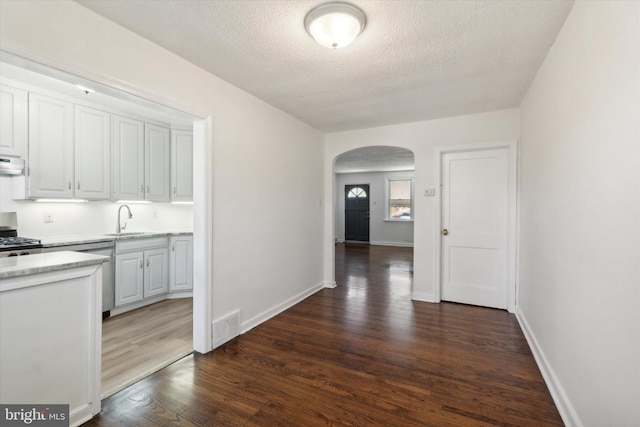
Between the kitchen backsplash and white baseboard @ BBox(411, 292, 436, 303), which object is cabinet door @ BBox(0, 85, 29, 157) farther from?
white baseboard @ BBox(411, 292, 436, 303)

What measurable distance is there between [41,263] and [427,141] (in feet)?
13.1

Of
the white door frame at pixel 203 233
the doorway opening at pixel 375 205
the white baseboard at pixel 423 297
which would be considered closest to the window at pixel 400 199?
the doorway opening at pixel 375 205

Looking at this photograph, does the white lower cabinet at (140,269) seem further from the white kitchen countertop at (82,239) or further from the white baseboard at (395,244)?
the white baseboard at (395,244)

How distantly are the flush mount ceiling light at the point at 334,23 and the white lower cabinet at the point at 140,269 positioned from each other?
10.4ft

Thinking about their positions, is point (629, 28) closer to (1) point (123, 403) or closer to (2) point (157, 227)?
(1) point (123, 403)

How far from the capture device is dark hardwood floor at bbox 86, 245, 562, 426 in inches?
69.7

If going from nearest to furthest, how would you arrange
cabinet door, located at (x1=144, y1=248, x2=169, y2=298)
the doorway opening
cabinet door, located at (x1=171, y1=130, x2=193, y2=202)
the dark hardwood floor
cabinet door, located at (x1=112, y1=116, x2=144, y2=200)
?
the dark hardwood floor
cabinet door, located at (x1=112, y1=116, x2=144, y2=200)
cabinet door, located at (x1=144, y1=248, x2=169, y2=298)
cabinet door, located at (x1=171, y1=130, x2=193, y2=202)
the doorway opening

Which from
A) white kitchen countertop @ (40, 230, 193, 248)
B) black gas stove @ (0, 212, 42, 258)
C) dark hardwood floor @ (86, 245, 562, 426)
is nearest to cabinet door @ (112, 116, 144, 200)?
white kitchen countertop @ (40, 230, 193, 248)

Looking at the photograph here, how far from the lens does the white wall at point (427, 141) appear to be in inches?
139

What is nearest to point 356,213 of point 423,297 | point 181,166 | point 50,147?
point 423,297

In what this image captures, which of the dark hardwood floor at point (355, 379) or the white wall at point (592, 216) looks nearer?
the white wall at point (592, 216)

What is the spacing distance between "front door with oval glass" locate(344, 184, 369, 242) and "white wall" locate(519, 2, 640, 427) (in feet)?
25.0

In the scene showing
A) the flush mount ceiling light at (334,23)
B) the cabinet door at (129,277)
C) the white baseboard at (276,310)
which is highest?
→ the flush mount ceiling light at (334,23)

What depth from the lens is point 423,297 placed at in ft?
13.0
